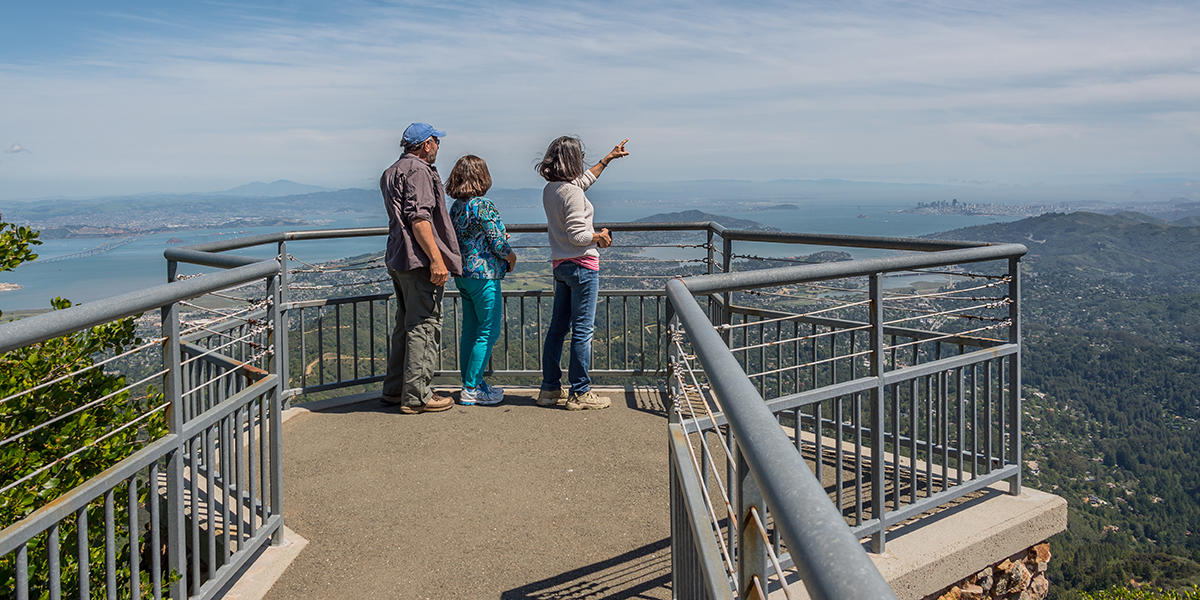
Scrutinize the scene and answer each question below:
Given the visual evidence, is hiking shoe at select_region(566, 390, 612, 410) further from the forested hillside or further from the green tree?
the forested hillside

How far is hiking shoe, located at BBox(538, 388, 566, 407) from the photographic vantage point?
665cm

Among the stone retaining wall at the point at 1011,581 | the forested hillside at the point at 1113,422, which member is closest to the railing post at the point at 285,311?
the stone retaining wall at the point at 1011,581

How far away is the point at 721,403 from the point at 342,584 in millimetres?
2930

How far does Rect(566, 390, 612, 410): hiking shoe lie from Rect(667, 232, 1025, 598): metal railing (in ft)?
3.88

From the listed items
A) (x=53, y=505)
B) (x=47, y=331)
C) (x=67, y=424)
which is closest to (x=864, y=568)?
(x=47, y=331)

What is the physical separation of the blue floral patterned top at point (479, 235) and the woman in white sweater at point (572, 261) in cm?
39

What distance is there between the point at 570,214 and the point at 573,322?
87 centimetres

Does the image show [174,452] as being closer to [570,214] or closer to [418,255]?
[418,255]

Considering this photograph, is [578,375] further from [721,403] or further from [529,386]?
[721,403]

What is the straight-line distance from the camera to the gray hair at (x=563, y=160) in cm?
592

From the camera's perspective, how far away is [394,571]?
389 centimetres

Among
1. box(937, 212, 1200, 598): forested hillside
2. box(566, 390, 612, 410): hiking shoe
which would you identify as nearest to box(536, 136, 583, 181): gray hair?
box(566, 390, 612, 410): hiking shoe

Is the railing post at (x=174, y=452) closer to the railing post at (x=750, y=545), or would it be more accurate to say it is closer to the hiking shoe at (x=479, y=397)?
the railing post at (x=750, y=545)

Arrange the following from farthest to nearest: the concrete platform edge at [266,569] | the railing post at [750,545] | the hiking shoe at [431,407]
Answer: the hiking shoe at [431,407] → the concrete platform edge at [266,569] → the railing post at [750,545]
